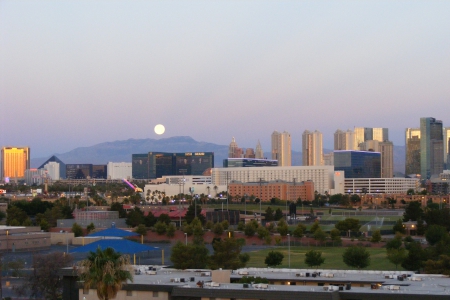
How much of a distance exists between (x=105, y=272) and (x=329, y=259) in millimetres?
36147

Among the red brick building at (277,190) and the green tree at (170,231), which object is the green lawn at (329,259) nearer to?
the green tree at (170,231)

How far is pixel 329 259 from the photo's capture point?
56969mm

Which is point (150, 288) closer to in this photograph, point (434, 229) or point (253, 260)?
point (253, 260)

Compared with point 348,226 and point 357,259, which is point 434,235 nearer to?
point 357,259

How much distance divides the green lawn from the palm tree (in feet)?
94.7

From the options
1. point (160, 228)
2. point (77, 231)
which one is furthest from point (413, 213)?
point (77, 231)

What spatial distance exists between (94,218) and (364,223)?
30894 millimetres

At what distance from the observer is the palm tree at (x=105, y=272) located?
22.7 meters

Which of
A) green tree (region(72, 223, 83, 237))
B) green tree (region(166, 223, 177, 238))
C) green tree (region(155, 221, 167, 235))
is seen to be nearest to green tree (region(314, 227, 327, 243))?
green tree (region(166, 223, 177, 238))

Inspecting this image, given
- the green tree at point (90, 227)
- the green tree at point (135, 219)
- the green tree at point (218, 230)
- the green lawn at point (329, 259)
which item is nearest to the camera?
the green lawn at point (329, 259)

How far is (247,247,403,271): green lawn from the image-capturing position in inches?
2021

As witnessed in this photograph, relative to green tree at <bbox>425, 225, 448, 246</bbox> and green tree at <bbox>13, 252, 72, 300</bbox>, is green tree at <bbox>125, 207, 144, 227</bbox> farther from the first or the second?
green tree at <bbox>13, 252, 72, 300</bbox>

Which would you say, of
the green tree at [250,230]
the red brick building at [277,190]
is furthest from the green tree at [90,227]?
the red brick building at [277,190]

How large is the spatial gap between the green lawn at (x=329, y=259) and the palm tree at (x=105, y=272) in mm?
28854
